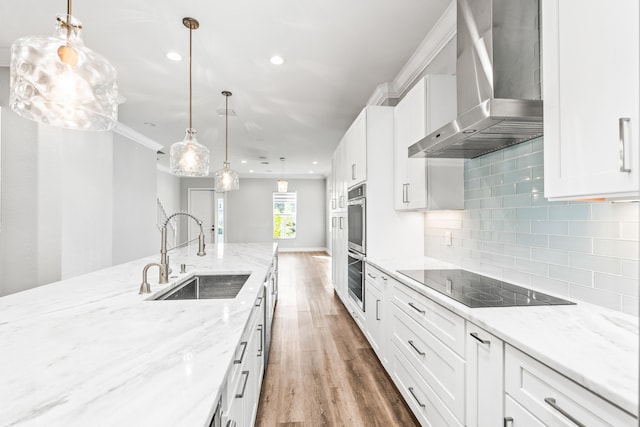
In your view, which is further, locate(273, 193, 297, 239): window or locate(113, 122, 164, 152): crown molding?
locate(273, 193, 297, 239): window

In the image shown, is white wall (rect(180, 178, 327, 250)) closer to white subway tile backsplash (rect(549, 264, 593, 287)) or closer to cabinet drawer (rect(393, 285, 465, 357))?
cabinet drawer (rect(393, 285, 465, 357))

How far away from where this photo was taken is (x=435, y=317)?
1639 millimetres

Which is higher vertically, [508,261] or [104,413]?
[508,261]

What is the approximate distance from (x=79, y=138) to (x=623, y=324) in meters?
4.97

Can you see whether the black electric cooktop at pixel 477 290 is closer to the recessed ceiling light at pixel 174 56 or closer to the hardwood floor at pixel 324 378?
the hardwood floor at pixel 324 378

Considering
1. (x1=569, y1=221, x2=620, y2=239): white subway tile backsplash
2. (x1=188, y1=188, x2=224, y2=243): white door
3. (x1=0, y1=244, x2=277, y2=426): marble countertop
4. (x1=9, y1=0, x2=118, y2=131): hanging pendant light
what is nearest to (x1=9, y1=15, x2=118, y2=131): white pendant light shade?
(x1=9, y1=0, x2=118, y2=131): hanging pendant light

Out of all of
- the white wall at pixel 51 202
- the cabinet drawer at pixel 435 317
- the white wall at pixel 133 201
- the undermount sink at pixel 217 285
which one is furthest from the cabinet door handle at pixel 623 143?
the white wall at pixel 133 201

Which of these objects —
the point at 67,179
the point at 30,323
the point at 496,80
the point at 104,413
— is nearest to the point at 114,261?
the point at 67,179

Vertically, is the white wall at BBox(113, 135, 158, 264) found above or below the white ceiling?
below

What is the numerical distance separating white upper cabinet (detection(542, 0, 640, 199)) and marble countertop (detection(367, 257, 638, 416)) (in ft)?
1.52

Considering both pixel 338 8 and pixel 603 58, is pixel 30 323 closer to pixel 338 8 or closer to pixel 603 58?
pixel 603 58

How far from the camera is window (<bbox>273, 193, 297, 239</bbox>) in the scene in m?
11.0

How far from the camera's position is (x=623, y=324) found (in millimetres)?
1190

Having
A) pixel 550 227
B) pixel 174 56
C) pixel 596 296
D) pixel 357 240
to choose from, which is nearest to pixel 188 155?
pixel 174 56
